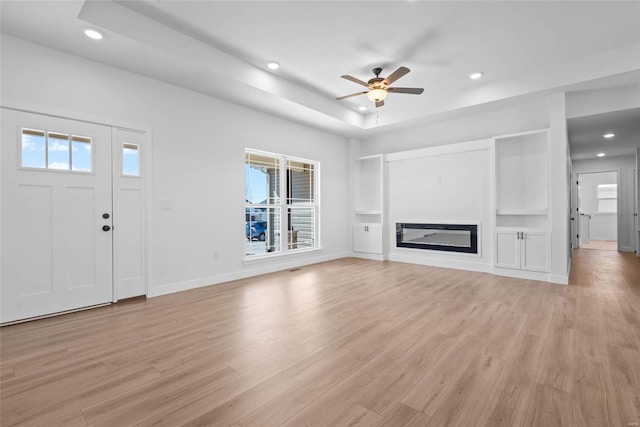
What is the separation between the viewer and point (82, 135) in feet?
11.1

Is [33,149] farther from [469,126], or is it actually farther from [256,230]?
[469,126]

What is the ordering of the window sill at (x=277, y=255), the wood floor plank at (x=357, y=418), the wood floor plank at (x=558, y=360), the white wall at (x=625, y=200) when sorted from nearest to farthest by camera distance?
the wood floor plank at (x=357, y=418), the wood floor plank at (x=558, y=360), the window sill at (x=277, y=255), the white wall at (x=625, y=200)

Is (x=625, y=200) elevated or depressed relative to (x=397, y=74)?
depressed

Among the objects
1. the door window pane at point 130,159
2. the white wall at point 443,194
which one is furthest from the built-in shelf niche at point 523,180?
the door window pane at point 130,159

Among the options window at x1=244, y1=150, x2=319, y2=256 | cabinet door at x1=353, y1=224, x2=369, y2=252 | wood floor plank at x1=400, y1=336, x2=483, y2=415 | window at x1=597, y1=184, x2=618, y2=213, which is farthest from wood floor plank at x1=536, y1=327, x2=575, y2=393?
window at x1=597, y1=184, x2=618, y2=213

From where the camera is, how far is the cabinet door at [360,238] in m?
6.81

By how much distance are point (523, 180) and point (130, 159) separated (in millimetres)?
6069

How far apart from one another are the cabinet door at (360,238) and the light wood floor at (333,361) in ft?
9.78

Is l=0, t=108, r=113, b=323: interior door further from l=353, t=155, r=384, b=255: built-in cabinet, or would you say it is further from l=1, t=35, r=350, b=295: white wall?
l=353, t=155, r=384, b=255: built-in cabinet

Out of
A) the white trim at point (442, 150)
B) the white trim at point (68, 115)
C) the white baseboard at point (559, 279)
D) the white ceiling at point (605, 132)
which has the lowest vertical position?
the white baseboard at point (559, 279)

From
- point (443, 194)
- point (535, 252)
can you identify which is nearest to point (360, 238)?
point (443, 194)

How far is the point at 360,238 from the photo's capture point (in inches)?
273

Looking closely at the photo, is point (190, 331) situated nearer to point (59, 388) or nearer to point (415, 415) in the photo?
point (59, 388)

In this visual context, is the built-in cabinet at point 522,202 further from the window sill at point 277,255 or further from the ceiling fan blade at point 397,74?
the window sill at point 277,255
